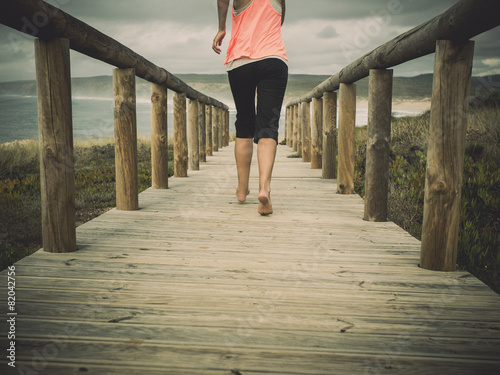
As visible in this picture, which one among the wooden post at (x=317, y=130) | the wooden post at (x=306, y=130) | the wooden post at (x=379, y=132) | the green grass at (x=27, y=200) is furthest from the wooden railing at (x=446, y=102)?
the wooden post at (x=306, y=130)

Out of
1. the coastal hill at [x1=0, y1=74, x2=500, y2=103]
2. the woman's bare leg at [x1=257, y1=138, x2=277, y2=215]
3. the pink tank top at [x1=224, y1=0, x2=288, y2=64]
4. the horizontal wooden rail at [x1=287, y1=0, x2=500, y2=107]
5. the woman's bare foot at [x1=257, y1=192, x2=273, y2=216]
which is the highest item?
the coastal hill at [x1=0, y1=74, x2=500, y2=103]

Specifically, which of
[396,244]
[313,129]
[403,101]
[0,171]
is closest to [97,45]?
[396,244]

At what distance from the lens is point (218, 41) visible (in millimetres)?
3404

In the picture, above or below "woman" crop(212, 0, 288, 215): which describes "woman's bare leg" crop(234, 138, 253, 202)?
below

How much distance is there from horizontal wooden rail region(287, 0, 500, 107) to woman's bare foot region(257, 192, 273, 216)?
47.5 inches

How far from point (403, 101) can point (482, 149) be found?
27003mm

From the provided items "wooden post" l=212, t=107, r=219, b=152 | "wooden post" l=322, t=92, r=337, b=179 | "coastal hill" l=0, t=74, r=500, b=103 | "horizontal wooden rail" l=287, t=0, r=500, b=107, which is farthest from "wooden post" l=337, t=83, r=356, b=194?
"coastal hill" l=0, t=74, r=500, b=103

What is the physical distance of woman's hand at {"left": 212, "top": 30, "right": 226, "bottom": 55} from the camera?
3.38m

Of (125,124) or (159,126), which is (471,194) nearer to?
(159,126)

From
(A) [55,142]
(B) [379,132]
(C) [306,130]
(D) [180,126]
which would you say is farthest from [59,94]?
(C) [306,130]

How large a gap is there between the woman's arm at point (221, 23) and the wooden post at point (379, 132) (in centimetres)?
129

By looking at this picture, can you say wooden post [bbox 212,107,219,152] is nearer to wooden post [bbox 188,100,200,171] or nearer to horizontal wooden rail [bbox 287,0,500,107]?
wooden post [bbox 188,100,200,171]

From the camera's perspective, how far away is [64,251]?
2.20 metres

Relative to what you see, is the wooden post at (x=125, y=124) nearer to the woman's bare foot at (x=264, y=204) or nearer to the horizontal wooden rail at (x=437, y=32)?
the woman's bare foot at (x=264, y=204)
